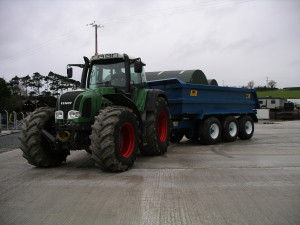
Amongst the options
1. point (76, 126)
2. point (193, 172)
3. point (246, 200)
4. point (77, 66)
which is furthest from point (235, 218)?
point (77, 66)

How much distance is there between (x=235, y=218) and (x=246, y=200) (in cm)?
74

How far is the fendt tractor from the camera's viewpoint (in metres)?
6.22

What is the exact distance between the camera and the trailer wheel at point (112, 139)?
19.6 ft

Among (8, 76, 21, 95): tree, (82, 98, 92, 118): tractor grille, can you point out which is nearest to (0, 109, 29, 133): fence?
(82, 98, 92, 118): tractor grille

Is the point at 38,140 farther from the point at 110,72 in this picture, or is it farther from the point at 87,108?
the point at 110,72

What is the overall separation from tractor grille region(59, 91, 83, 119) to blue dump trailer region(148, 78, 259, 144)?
410 cm

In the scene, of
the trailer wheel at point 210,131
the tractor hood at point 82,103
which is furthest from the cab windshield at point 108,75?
the trailer wheel at point 210,131

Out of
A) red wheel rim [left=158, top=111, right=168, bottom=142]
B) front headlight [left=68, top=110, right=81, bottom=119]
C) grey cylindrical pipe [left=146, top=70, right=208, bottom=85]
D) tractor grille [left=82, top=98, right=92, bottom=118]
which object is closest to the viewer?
front headlight [left=68, top=110, right=81, bottom=119]

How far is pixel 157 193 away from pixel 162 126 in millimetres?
4156

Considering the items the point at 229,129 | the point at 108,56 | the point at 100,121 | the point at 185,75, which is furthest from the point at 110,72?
the point at 229,129

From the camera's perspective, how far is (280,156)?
8.38 meters

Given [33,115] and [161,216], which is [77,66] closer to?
[33,115]

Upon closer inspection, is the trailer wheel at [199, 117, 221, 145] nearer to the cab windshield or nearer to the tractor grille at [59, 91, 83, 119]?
the cab windshield

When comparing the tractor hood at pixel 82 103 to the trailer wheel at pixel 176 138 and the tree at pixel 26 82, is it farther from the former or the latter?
the tree at pixel 26 82
